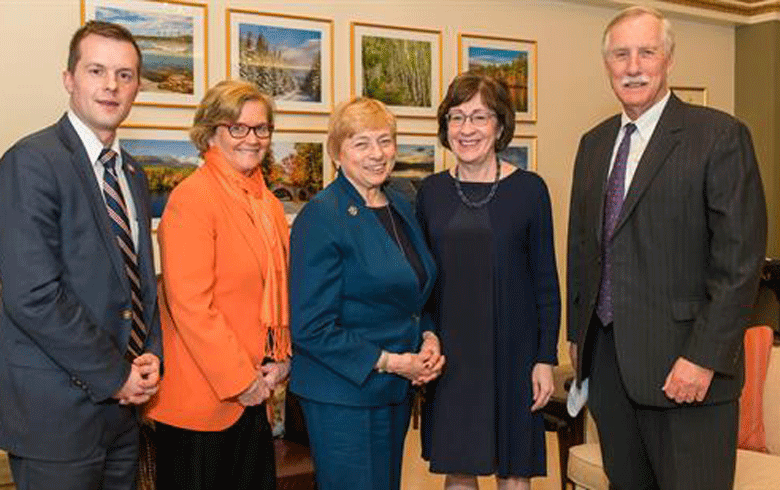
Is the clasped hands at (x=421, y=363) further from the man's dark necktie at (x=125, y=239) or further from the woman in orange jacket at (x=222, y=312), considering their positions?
the man's dark necktie at (x=125, y=239)

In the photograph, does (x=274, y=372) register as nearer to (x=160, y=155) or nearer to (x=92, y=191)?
(x=92, y=191)

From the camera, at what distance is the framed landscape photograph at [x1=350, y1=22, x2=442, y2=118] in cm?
546

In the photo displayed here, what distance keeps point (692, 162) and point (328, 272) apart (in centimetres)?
107

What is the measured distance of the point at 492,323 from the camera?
9.11ft

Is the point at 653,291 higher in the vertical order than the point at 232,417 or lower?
higher

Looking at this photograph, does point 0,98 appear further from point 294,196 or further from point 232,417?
point 232,417

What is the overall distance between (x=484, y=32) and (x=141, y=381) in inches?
173

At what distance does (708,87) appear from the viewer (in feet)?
24.5

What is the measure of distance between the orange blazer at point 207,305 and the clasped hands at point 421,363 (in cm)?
42

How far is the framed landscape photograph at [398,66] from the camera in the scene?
5465 millimetres

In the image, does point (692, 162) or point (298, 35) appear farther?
point (298, 35)

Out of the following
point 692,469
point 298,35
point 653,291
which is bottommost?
point 692,469

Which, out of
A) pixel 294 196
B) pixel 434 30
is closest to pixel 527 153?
pixel 434 30

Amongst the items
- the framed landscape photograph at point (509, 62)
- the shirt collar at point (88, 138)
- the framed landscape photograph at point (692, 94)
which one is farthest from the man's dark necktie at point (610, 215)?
the framed landscape photograph at point (692, 94)
